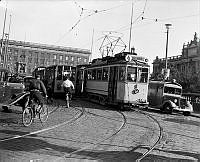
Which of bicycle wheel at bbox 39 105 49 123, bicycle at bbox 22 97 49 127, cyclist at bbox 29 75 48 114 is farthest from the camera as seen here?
bicycle wheel at bbox 39 105 49 123

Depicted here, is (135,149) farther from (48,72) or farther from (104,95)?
(48,72)

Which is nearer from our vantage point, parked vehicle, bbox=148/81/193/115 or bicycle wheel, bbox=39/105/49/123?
bicycle wheel, bbox=39/105/49/123

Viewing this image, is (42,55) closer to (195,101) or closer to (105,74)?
(195,101)

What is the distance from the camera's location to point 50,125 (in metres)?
10.1

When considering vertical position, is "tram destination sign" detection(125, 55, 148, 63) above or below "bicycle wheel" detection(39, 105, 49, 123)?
above

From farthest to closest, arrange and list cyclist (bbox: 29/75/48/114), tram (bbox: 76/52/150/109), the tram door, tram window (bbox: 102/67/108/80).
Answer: tram window (bbox: 102/67/108/80) < the tram door < tram (bbox: 76/52/150/109) < cyclist (bbox: 29/75/48/114)

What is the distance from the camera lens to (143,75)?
703 inches

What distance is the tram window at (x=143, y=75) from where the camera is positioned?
17719mm

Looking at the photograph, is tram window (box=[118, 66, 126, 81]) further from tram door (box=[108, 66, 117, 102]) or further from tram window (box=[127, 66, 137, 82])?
tram door (box=[108, 66, 117, 102])

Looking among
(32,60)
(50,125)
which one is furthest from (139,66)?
(32,60)

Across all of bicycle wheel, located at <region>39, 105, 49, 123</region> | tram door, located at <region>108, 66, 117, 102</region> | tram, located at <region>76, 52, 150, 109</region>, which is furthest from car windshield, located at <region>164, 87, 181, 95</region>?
bicycle wheel, located at <region>39, 105, 49, 123</region>

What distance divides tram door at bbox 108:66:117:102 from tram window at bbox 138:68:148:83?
5.07 feet

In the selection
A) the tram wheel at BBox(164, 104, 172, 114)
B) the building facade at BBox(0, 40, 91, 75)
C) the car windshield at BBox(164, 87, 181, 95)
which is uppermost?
the building facade at BBox(0, 40, 91, 75)

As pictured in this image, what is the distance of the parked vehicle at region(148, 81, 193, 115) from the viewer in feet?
65.6
